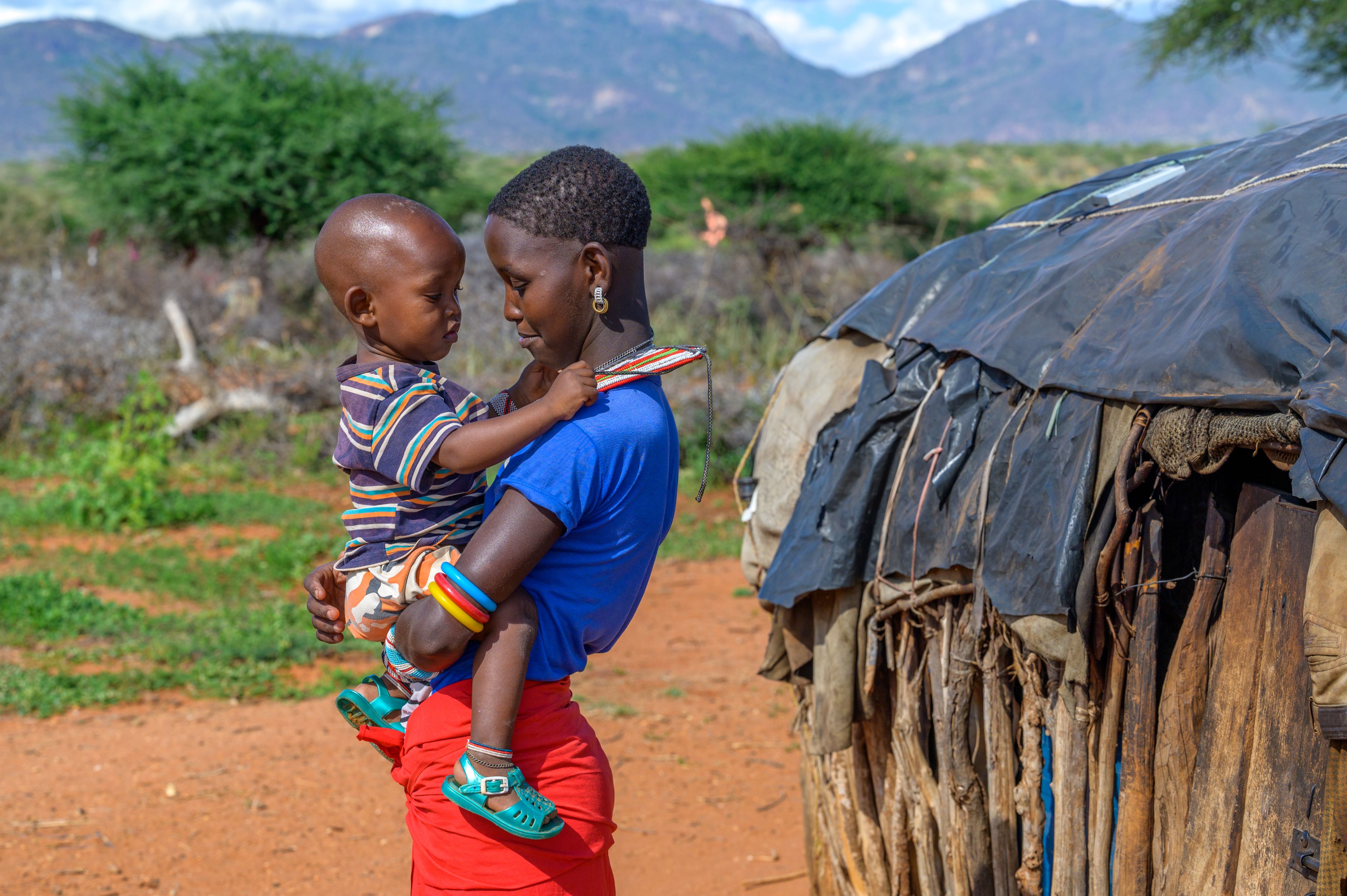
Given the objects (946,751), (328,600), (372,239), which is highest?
(372,239)

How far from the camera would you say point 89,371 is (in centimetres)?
1060

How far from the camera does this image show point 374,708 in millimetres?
1936

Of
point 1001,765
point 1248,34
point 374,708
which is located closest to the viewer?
point 374,708

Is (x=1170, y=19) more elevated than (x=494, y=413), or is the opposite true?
(x=1170, y=19)

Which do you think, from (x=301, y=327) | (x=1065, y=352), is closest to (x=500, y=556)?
(x=1065, y=352)

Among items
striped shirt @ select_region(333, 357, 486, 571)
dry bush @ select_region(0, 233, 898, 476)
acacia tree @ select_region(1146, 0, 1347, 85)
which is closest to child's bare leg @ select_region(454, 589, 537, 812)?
striped shirt @ select_region(333, 357, 486, 571)

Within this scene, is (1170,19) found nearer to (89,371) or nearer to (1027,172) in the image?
(89,371)

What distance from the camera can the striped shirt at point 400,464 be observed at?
5.59ft

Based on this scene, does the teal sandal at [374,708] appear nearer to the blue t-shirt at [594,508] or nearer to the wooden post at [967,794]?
the blue t-shirt at [594,508]

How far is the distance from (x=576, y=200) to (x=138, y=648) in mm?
5556

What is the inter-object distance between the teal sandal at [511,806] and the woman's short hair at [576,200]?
88cm

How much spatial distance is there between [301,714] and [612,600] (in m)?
4.33

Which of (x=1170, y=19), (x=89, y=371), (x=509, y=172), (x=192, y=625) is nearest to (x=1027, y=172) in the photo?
(x=509, y=172)

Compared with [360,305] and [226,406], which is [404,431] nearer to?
[360,305]
